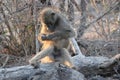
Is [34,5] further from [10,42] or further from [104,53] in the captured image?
[104,53]

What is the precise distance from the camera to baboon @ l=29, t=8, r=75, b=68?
254 inches

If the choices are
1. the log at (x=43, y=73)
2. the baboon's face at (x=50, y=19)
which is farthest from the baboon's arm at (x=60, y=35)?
the log at (x=43, y=73)

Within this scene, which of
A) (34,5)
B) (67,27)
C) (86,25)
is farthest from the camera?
(86,25)

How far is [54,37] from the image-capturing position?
6.54 meters

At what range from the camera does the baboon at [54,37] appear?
6453 mm

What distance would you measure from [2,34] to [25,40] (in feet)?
2.38

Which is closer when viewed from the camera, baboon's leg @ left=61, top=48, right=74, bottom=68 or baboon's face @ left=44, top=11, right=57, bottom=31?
baboon's face @ left=44, top=11, right=57, bottom=31

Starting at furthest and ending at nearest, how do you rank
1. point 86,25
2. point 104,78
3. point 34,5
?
point 86,25 < point 34,5 < point 104,78

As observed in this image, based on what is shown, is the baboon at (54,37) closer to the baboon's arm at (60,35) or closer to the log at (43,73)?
the baboon's arm at (60,35)

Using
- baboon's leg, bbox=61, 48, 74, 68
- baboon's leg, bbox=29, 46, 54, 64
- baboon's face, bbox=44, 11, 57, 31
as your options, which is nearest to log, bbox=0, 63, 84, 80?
baboon's leg, bbox=29, 46, 54, 64

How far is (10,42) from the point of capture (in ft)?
35.1

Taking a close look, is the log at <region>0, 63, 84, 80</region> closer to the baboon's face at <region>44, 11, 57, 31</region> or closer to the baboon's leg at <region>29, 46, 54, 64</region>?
the baboon's leg at <region>29, 46, 54, 64</region>

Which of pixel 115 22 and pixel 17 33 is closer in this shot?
pixel 17 33

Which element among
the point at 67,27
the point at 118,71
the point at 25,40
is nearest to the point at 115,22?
the point at 25,40
